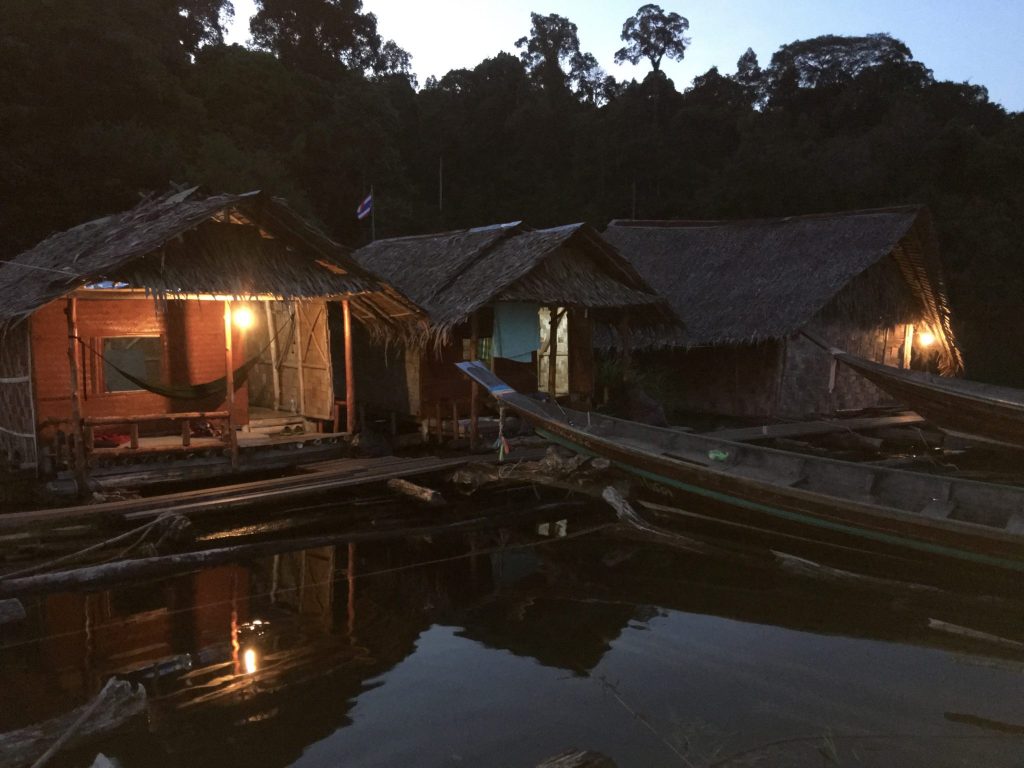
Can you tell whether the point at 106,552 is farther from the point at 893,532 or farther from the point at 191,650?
the point at 893,532

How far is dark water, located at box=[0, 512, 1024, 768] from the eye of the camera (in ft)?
14.9

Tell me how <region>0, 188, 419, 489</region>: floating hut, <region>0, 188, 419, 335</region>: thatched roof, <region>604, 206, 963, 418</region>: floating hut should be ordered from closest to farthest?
<region>0, 188, 419, 335</region>: thatched roof < <region>0, 188, 419, 489</region>: floating hut < <region>604, 206, 963, 418</region>: floating hut

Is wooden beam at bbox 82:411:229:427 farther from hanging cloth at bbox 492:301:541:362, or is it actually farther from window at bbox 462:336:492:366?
window at bbox 462:336:492:366

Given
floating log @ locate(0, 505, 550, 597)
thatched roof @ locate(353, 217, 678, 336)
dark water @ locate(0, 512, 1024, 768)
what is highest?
thatched roof @ locate(353, 217, 678, 336)

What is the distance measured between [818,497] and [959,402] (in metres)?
3.64

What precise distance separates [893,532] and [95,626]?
6.34 metres

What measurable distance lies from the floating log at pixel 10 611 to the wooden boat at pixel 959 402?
867cm

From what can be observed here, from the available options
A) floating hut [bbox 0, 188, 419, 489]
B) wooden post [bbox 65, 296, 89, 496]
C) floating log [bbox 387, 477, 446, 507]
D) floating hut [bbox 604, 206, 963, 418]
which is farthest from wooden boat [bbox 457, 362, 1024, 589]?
floating hut [bbox 604, 206, 963, 418]

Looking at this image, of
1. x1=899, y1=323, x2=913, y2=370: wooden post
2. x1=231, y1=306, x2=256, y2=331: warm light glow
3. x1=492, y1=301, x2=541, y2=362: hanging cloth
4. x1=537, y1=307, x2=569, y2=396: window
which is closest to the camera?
x1=231, y1=306, x2=256, y2=331: warm light glow

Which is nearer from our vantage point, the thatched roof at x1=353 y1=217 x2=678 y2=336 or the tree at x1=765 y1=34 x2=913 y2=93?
the thatched roof at x1=353 y1=217 x2=678 y2=336

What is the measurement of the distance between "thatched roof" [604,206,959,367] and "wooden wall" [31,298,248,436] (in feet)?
26.4

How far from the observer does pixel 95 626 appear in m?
6.26

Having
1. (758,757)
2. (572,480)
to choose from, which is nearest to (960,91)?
(572,480)

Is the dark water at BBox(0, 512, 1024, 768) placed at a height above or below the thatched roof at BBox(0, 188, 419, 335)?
below
